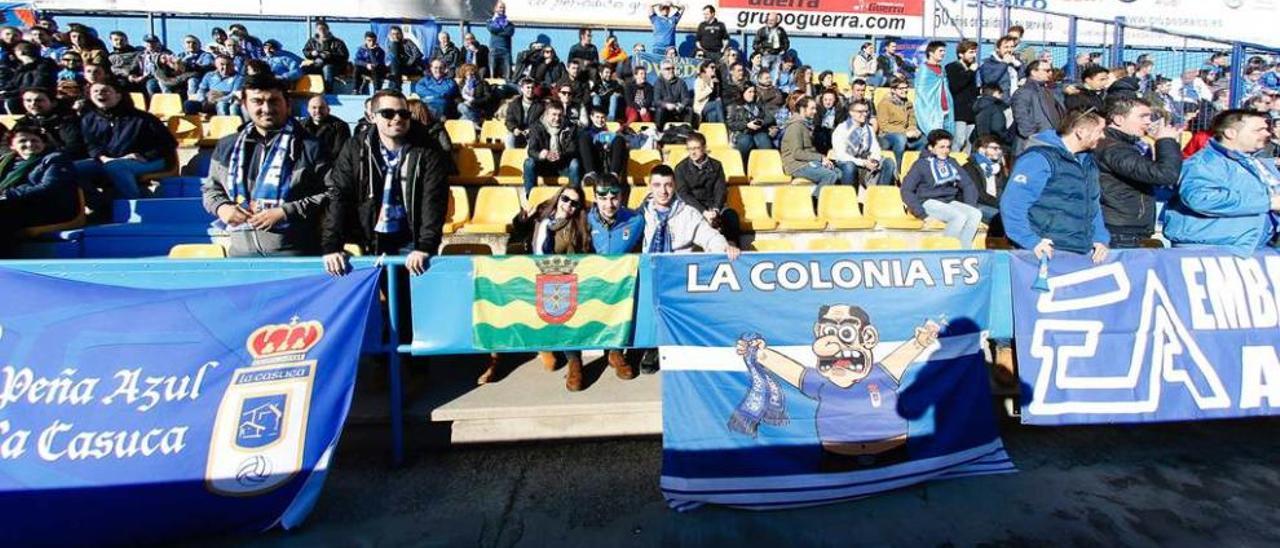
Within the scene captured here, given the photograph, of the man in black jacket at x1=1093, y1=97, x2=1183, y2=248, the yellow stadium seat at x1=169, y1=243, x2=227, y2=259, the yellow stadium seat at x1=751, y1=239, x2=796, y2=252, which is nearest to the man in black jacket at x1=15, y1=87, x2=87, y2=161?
the yellow stadium seat at x1=169, y1=243, x2=227, y2=259

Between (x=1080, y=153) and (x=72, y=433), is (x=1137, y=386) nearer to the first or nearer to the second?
(x=1080, y=153)

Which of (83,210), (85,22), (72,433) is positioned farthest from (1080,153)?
(85,22)

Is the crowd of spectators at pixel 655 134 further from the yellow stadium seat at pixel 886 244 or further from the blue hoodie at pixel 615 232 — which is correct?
the yellow stadium seat at pixel 886 244

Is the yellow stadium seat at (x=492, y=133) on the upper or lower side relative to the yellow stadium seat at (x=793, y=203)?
upper

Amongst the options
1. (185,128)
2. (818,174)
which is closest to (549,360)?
(818,174)

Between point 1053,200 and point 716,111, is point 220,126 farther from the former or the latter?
point 1053,200

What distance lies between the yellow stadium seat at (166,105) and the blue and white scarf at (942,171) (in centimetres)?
1022

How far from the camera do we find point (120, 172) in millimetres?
6750

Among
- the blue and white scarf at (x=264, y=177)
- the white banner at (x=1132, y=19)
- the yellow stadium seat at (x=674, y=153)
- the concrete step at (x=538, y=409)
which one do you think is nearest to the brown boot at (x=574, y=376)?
the concrete step at (x=538, y=409)

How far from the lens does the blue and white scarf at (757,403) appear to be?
3326 millimetres

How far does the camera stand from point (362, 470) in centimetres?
359

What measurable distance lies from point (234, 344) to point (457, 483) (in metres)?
1.27

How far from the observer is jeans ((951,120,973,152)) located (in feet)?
28.6

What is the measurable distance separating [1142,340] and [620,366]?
9.86 feet
